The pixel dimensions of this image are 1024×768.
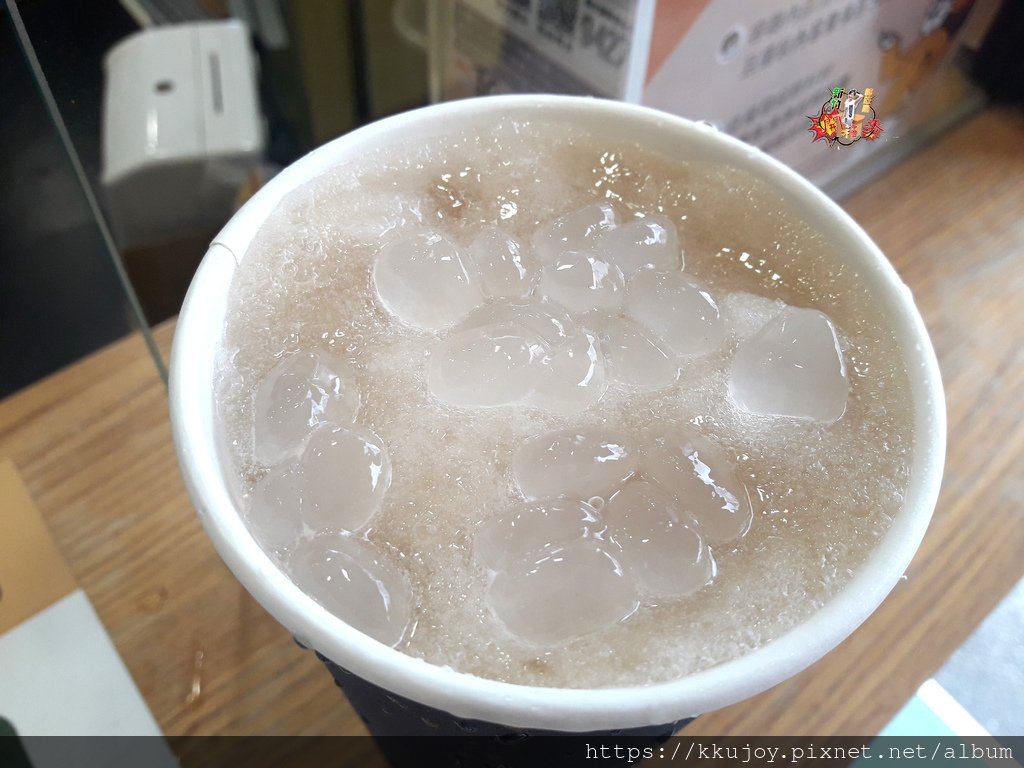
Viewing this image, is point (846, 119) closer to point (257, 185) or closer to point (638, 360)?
point (638, 360)

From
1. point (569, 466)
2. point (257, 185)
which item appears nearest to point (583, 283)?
point (569, 466)

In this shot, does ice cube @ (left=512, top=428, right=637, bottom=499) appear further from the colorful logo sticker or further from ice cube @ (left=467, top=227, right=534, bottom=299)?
the colorful logo sticker

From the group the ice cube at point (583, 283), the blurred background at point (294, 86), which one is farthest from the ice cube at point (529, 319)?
the blurred background at point (294, 86)

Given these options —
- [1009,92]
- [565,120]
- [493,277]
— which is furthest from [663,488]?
[1009,92]

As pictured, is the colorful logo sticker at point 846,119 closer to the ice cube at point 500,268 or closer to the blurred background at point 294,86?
the blurred background at point 294,86

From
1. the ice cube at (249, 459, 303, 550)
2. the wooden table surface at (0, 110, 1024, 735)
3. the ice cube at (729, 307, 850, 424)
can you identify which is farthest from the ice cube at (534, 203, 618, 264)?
the wooden table surface at (0, 110, 1024, 735)
